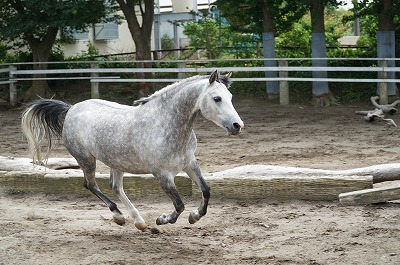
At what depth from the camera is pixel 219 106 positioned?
6535 millimetres

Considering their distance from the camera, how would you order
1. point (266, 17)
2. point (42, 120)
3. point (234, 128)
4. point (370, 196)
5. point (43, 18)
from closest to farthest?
point (234, 128) < point (370, 196) < point (42, 120) < point (266, 17) < point (43, 18)

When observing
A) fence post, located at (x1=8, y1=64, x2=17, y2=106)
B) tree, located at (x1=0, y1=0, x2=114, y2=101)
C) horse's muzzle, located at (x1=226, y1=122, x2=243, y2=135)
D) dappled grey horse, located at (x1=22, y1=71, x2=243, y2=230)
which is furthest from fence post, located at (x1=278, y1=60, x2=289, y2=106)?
horse's muzzle, located at (x1=226, y1=122, x2=243, y2=135)

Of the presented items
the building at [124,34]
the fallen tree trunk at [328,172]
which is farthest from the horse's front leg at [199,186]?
the building at [124,34]

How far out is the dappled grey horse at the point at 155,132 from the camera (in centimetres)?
666

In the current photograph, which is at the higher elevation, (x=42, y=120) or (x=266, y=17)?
(x=266, y=17)

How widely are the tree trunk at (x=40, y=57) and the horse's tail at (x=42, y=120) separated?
12030mm

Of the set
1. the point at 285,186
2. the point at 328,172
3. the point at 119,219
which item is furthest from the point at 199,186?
the point at 328,172

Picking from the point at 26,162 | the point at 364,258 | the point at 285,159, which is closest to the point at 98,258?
the point at 364,258

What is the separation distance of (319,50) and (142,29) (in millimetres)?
4764

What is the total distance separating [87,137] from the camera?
7.64m

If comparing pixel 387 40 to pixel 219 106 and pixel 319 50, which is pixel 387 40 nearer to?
pixel 319 50

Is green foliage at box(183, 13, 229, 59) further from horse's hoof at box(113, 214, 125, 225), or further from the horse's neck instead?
the horse's neck

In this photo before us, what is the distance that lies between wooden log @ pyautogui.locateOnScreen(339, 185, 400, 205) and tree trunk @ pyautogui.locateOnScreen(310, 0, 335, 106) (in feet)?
32.0

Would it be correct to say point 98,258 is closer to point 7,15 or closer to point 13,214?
point 13,214
